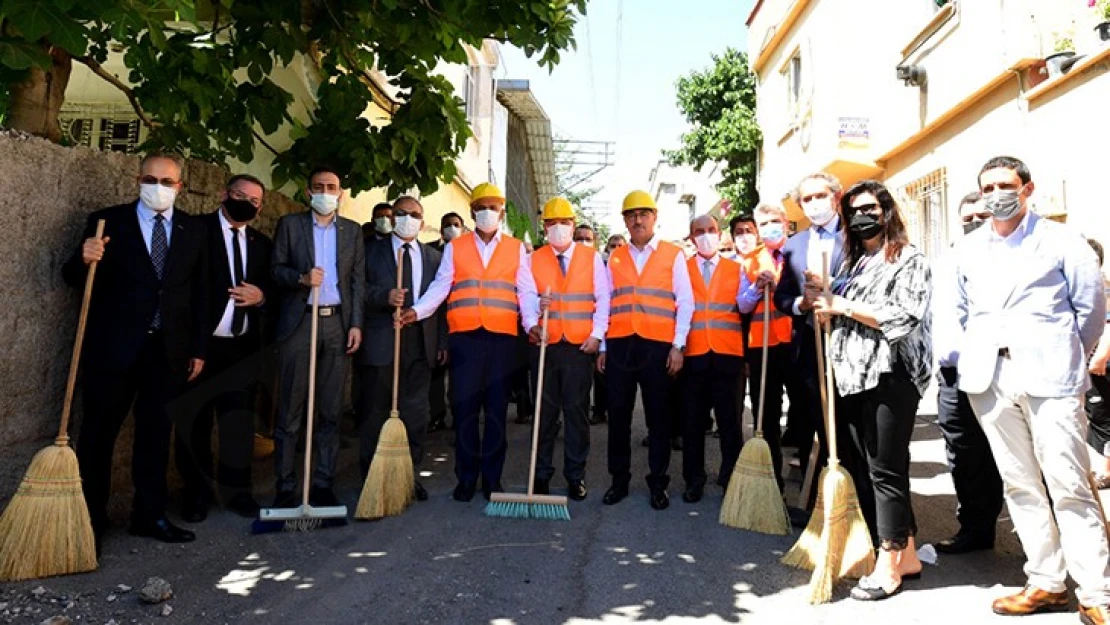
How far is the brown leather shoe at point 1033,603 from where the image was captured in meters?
3.05

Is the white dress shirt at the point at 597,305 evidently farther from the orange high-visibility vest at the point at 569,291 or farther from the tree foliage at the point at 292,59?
the tree foliage at the point at 292,59

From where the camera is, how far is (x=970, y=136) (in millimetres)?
8305

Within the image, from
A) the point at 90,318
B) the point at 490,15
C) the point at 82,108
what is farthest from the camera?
the point at 82,108

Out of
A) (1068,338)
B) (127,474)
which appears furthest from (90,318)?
(1068,338)

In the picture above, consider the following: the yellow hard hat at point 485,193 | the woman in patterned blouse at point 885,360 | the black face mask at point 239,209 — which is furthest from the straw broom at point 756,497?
the black face mask at point 239,209

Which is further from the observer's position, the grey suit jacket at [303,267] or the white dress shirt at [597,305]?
the white dress shirt at [597,305]

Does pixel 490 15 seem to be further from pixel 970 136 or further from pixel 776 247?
pixel 970 136

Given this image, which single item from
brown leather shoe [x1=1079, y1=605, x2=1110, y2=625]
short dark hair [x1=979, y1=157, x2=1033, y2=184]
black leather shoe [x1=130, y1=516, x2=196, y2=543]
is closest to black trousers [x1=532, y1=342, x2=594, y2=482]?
black leather shoe [x1=130, y1=516, x2=196, y2=543]

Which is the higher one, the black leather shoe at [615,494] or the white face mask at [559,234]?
the white face mask at [559,234]

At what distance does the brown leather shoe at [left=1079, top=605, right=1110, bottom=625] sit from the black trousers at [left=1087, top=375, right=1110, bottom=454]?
2161 mm

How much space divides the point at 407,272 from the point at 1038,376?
374 centimetres

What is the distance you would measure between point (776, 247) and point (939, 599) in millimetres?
2586

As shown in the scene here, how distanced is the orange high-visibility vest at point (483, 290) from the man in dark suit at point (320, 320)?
0.63m

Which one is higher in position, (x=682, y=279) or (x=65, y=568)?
(x=682, y=279)
